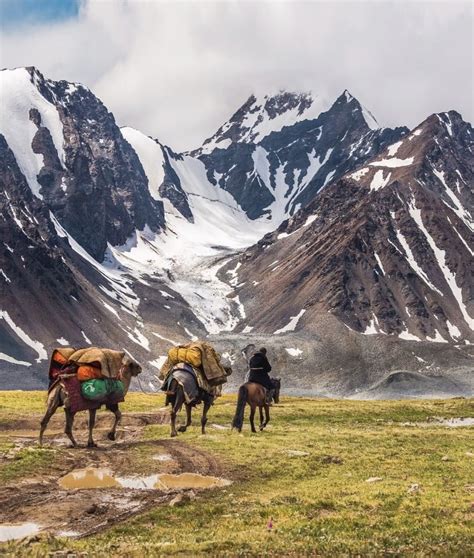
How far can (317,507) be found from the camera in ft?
69.5

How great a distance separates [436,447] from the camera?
36.1 m

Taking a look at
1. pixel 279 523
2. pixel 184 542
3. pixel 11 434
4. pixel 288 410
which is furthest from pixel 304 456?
pixel 288 410

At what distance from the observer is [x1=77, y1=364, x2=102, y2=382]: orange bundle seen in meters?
32.7

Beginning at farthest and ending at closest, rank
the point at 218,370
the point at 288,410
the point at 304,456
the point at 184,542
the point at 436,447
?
the point at 288,410
the point at 218,370
the point at 436,447
the point at 304,456
the point at 184,542

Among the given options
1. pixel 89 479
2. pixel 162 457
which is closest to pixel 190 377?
pixel 162 457

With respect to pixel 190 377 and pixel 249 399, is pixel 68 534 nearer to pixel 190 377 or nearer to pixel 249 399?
pixel 190 377

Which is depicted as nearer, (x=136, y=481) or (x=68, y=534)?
(x=68, y=534)

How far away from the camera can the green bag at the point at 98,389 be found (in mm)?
32625

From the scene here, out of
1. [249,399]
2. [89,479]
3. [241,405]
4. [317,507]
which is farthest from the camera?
[249,399]

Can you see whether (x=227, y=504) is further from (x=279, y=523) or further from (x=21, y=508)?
(x=21, y=508)

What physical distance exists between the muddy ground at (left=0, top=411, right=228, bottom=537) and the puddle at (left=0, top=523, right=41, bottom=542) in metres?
0.23

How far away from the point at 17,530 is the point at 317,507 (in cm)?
807

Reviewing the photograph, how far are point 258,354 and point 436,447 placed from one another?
11191 mm

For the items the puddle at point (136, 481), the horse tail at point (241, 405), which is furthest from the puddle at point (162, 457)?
the horse tail at point (241, 405)
